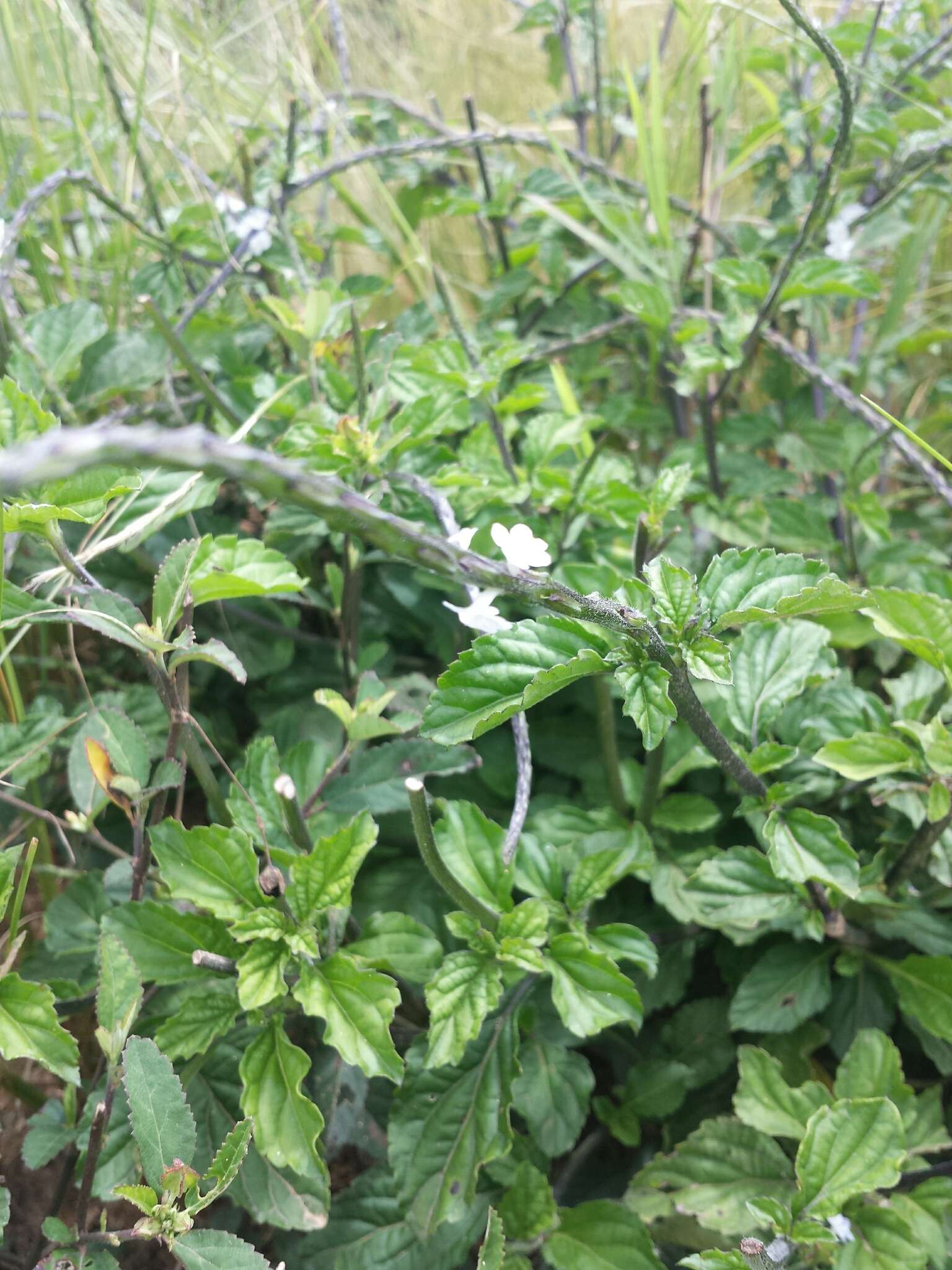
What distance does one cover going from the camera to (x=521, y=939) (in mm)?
818

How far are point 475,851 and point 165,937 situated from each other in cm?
30

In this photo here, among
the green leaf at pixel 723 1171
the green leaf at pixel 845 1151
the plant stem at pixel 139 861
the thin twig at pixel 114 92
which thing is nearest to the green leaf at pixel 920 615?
the green leaf at pixel 845 1151

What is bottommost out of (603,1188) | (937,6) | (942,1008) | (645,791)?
(603,1188)

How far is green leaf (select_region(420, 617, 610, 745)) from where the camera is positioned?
2.21 ft

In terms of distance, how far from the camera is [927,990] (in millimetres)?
962

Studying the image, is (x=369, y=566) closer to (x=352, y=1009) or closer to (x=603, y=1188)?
(x=352, y=1009)

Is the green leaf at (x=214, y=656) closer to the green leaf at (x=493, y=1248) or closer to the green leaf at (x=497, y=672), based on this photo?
the green leaf at (x=497, y=672)

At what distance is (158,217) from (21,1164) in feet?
3.94

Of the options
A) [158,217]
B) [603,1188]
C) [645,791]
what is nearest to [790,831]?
[645,791]

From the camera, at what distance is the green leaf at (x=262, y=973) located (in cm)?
77

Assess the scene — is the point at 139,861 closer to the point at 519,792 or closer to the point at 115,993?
the point at 115,993

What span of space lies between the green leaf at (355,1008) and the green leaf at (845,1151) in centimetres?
40

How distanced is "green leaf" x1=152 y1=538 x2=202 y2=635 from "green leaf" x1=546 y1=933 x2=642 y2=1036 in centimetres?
45

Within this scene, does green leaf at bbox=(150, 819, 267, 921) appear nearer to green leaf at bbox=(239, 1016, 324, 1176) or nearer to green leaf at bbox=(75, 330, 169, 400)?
green leaf at bbox=(239, 1016, 324, 1176)
